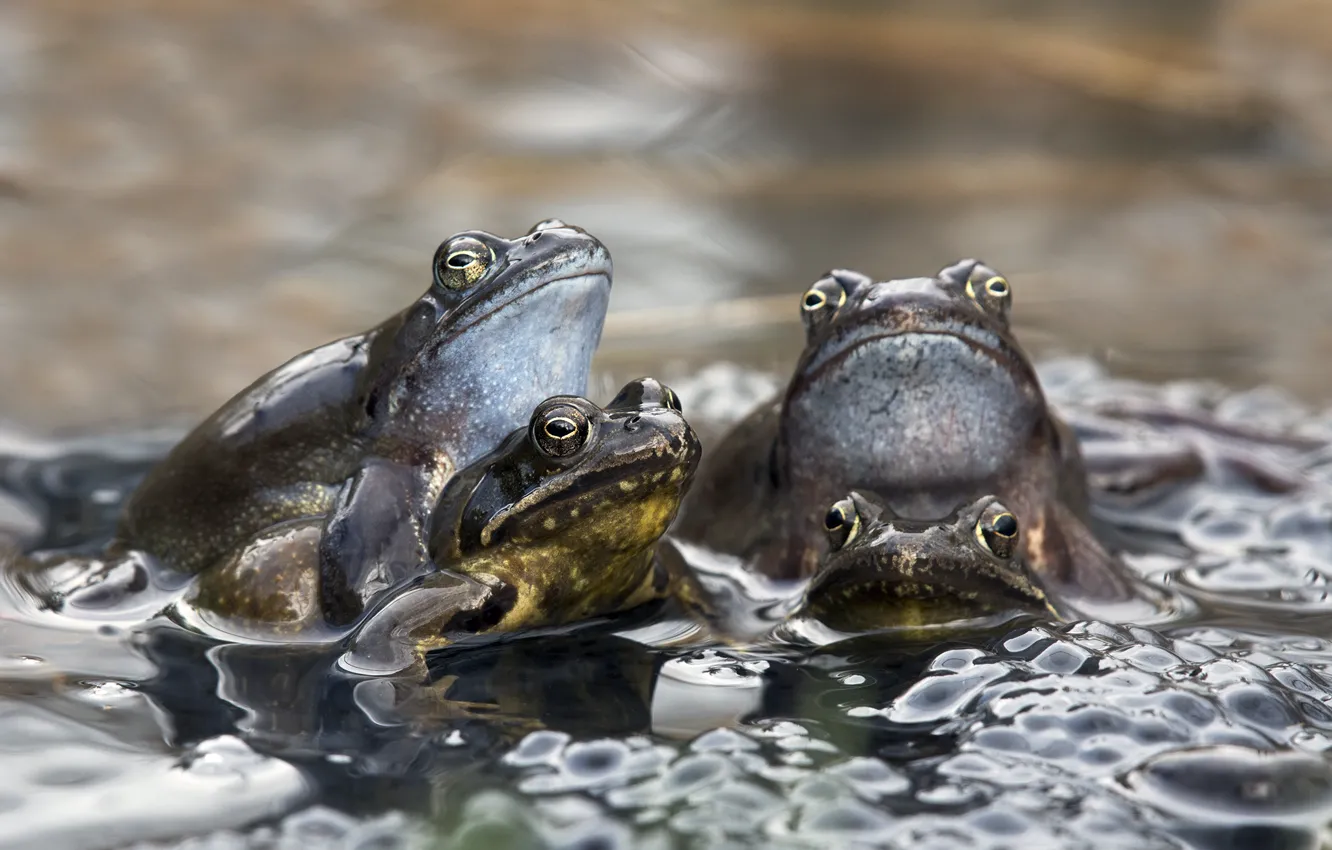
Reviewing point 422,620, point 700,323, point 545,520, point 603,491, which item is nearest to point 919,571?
point 603,491

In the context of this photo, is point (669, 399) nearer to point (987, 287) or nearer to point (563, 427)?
point (563, 427)

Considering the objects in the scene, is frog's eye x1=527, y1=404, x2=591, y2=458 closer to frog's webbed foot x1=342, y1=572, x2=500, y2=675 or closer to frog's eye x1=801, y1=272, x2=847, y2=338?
frog's webbed foot x1=342, y1=572, x2=500, y2=675

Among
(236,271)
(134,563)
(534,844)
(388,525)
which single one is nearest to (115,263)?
(236,271)

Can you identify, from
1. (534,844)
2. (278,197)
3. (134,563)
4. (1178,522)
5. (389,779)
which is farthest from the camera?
(278,197)

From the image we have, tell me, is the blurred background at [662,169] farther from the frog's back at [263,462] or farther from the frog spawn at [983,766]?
the frog spawn at [983,766]

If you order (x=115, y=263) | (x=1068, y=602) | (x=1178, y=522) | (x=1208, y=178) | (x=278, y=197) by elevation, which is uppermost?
(x=1208, y=178)

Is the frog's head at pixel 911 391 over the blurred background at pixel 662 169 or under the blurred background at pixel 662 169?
under

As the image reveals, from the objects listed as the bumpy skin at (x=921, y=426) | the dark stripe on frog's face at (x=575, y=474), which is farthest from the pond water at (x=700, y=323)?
the bumpy skin at (x=921, y=426)

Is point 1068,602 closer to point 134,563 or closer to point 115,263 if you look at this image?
point 134,563
